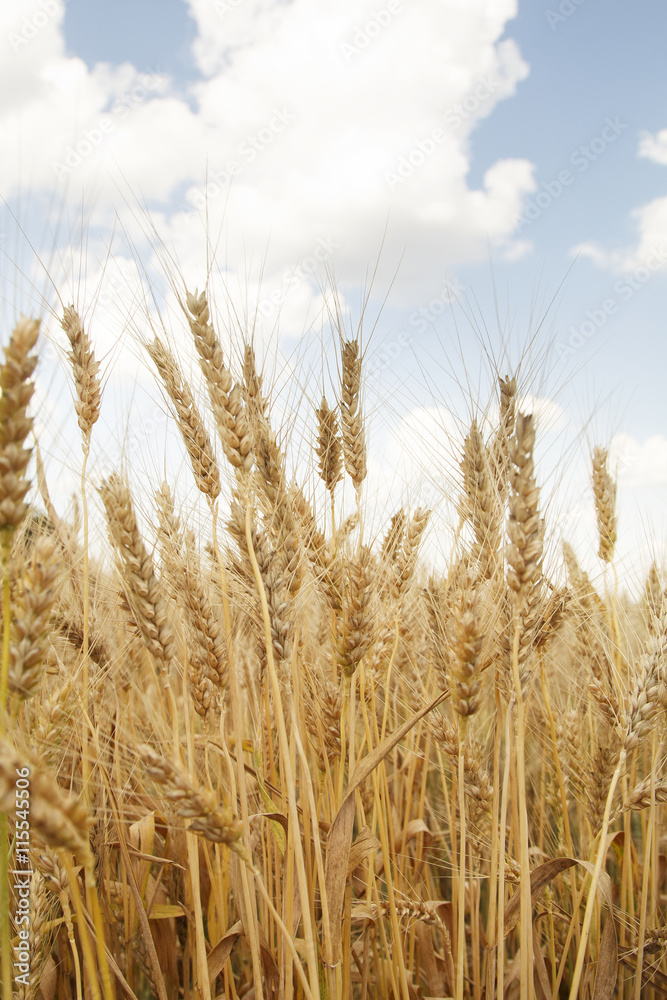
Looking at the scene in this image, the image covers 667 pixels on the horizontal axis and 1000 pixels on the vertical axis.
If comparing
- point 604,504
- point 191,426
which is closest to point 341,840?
point 191,426

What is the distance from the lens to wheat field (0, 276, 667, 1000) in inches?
46.9

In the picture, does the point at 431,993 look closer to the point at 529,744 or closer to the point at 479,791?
the point at 479,791

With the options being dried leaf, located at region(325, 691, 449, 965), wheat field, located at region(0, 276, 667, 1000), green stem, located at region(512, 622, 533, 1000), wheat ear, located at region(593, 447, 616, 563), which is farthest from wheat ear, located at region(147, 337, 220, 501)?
wheat ear, located at region(593, 447, 616, 563)

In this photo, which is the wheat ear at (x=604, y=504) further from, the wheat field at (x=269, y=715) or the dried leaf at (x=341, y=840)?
the dried leaf at (x=341, y=840)

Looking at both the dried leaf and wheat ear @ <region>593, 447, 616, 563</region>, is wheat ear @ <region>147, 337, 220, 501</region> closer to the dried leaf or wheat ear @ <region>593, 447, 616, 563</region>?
the dried leaf

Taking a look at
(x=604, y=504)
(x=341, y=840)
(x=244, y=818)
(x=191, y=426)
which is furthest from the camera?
(x=604, y=504)

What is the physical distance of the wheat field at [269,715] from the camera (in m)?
1.19

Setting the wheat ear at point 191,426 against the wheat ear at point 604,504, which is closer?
the wheat ear at point 191,426

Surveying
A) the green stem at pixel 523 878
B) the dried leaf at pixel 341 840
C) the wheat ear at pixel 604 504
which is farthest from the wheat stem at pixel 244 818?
the wheat ear at pixel 604 504

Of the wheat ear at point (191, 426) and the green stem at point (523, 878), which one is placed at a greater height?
the wheat ear at point (191, 426)

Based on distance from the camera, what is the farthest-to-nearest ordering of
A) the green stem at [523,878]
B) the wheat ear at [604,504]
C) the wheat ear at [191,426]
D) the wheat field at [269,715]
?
1. the wheat ear at [604,504]
2. the wheat ear at [191,426]
3. the green stem at [523,878]
4. the wheat field at [269,715]

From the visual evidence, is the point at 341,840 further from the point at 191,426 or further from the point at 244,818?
the point at 191,426

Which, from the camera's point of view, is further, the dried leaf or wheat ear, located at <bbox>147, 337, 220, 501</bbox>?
wheat ear, located at <bbox>147, 337, 220, 501</bbox>

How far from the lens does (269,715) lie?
1.93 meters
